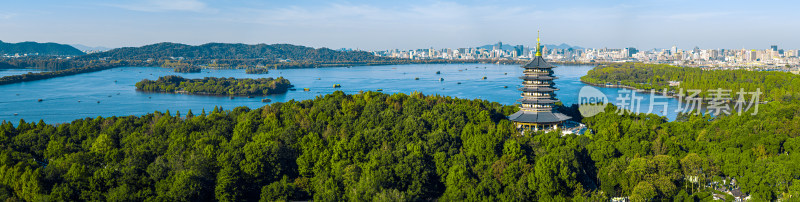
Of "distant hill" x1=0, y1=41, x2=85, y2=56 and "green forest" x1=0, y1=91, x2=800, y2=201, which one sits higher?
"distant hill" x1=0, y1=41, x2=85, y2=56

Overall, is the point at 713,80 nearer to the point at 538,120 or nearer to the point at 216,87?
the point at 538,120

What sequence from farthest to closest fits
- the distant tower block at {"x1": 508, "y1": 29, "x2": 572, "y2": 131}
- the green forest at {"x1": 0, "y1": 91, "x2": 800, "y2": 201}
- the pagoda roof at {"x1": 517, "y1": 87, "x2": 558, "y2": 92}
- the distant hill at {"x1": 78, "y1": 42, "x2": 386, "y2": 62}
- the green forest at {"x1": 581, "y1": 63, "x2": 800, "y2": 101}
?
the distant hill at {"x1": 78, "y1": 42, "x2": 386, "y2": 62}
the green forest at {"x1": 581, "y1": 63, "x2": 800, "y2": 101}
the pagoda roof at {"x1": 517, "y1": 87, "x2": 558, "y2": 92}
the distant tower block at {"x1": 508, "y1": 29, "x2": 572, "y2": 131}
the green forest at {"x1": 0, "y1": 91, "x2": 800, "y2": 201}

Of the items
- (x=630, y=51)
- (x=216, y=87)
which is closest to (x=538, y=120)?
(x=216, y=87)

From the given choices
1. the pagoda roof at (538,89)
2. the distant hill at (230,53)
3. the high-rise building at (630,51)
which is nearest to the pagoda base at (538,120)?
the pagoda roof at (538,89)

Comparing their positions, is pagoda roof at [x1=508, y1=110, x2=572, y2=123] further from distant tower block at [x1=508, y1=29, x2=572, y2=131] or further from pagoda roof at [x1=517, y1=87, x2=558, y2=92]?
pagoda roof at [x1=517, y1=87, x2=558, y2=92]

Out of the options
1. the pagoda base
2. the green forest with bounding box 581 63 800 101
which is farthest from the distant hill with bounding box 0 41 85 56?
the pagoda base

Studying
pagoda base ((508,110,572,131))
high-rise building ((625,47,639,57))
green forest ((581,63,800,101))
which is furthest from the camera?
high-rise building ((625,47,639,57))
